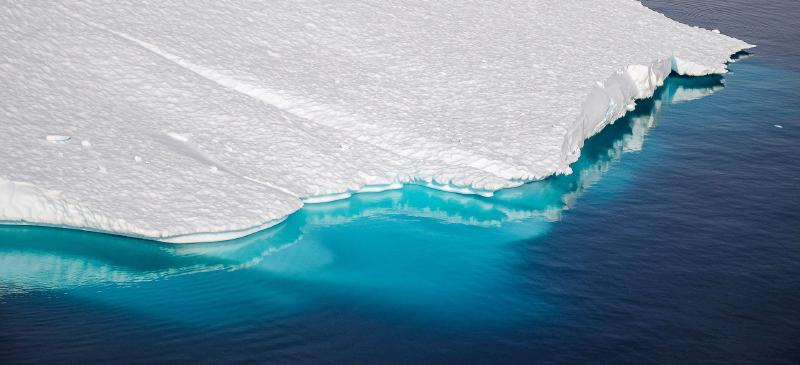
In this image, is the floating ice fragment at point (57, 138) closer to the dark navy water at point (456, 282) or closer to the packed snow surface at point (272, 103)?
the packed snow surface at point (272, 103)

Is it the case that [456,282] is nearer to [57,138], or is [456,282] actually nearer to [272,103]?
[272,103]

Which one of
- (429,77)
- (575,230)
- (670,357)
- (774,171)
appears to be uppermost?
(429,77)

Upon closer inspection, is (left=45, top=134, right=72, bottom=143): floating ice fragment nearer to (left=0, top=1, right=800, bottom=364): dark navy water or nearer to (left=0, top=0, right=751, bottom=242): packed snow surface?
(left=0, top=0, right=751, bottom=242): packed snow surface

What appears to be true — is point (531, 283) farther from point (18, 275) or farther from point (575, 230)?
point (18, 275)

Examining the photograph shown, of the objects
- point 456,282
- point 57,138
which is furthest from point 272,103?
point 456,282

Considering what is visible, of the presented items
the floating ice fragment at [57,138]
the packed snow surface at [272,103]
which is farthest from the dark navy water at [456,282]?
the floating ice fragment at [57,138]

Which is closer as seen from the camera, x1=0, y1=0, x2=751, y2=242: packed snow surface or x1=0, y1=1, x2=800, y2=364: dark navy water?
x1=0, y1=1, x2=800, y2=364: dark navy water

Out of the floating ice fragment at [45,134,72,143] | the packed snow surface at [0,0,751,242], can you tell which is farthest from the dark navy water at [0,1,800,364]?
the floating ice fragment at [45,134,72,143]

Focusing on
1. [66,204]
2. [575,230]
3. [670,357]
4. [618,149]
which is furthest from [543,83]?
[66,204]
